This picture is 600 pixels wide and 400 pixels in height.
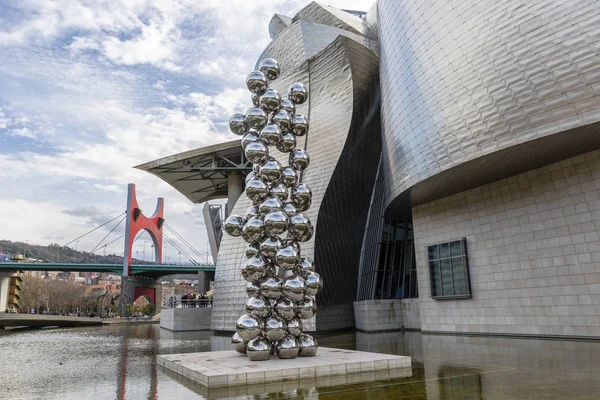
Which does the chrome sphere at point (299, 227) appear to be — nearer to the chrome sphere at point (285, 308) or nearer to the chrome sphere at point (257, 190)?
the chrome sphere at point (257, 190)

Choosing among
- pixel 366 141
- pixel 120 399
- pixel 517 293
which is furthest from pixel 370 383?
pixel 366 141

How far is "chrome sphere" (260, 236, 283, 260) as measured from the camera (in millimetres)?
8773

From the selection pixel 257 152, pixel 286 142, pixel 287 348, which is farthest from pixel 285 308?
pixel 286 142

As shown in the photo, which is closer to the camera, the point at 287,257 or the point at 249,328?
the point at 249,328

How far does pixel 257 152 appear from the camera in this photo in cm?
929

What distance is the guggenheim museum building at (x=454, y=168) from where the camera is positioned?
1218 centimetres

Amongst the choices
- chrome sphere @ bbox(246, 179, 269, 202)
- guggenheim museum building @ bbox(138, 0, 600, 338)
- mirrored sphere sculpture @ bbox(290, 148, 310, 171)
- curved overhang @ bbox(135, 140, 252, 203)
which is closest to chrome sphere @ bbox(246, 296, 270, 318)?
chrome sphere @ bbox(246, 179, 269, 202)

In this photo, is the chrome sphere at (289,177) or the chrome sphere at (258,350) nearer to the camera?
the chrome sphere at (258,350)

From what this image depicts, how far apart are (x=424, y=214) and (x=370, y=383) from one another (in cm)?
1289

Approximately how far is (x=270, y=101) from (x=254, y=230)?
281 centimetres

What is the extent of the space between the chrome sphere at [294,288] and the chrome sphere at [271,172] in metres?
2.03

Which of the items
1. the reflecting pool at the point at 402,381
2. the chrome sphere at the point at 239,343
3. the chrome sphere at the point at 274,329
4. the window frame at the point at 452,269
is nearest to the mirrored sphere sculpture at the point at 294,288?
the chrome sphere at the point at 274,329

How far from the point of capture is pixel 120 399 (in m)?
5.77

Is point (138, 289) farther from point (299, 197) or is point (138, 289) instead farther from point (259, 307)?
point (259, 307)
